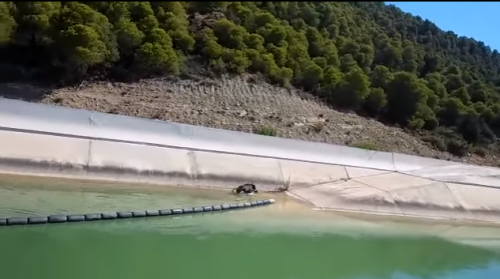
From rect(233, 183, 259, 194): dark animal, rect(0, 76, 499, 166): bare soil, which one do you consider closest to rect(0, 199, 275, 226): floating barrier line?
rect(233, 183, 259, 194): dark animal

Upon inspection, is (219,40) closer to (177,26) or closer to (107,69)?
(177,26)

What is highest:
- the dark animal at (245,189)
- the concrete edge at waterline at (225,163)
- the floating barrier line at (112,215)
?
the concrete edge at waterline at (225,163)

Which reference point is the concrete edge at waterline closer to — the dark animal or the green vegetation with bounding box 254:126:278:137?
the dark animal

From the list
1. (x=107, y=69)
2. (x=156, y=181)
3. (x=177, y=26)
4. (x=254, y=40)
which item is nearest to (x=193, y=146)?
(x=156, y=181)

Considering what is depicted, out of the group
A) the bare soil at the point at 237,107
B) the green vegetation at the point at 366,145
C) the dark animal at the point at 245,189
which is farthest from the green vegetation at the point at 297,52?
the dark animal at the point at 245,189

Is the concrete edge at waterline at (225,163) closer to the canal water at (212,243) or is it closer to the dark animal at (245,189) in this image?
the dark animal at (245,189)
